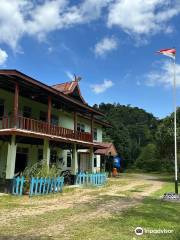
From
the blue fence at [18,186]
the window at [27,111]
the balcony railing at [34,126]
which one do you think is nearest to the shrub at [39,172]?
the blue fence at [18,186]

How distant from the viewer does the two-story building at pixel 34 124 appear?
18000mm

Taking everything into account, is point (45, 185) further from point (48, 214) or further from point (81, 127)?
point (81, 127)

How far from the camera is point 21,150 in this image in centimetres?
2441

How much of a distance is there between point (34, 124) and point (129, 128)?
7492cm

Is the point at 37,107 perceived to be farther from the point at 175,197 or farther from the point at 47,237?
the point at 47,237

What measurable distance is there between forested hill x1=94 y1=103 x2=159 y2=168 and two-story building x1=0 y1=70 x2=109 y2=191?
89.3 ft

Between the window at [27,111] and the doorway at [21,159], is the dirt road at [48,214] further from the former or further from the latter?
the window at [27,111]

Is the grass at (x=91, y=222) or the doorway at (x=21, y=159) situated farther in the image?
the doorway at (x=21, y=159)

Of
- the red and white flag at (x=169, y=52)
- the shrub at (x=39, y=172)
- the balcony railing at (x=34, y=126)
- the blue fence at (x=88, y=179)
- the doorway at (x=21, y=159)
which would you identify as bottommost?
the blue fence at (x=88, y=179)

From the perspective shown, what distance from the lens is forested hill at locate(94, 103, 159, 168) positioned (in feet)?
196

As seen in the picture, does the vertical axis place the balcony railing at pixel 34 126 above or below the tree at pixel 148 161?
above

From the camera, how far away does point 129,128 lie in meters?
93.2

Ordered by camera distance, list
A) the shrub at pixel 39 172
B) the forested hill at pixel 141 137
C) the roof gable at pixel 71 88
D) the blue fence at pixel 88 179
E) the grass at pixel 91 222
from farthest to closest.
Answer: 1. the forested hill at pixel 141 137
2. the roof gable at pixel 71 88
3. the blue fence at pixel 88 179
4. the shrub at pixel 39 172
5. the grass at pixel 91 222

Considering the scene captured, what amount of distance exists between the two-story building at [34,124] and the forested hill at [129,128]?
89.3ft
